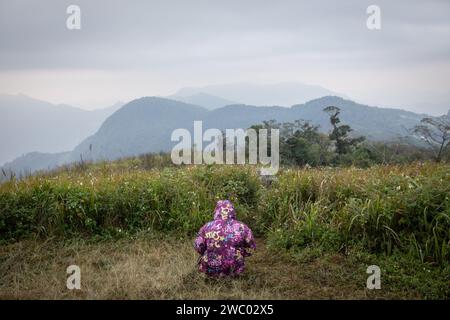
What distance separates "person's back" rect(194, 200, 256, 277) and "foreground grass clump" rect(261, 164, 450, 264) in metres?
1.12

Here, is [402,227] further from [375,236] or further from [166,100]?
[166,100]

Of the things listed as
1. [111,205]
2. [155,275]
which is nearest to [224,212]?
[155,275]

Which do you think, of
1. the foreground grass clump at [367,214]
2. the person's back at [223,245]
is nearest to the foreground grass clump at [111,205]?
the foreground grass clump at [367,214]

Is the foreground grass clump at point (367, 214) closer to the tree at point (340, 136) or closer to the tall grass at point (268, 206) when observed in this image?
the tall grass at point (268, 206)

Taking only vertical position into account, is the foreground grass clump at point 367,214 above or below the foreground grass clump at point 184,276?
above

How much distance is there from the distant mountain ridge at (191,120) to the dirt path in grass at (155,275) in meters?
39.1

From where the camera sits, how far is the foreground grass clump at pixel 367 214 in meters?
5.63

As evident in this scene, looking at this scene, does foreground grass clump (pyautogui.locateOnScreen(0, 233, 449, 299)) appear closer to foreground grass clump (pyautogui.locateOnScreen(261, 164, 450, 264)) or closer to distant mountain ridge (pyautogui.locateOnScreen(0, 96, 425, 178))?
foreground grass clump (pyautogui.locateOnScreen(261, 164, 450, 264))

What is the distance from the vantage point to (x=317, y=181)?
24.2 feet

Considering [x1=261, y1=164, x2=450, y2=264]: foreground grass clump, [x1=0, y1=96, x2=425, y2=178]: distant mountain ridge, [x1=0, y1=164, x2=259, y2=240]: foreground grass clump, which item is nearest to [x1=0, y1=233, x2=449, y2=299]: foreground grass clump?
[x1=261, y1=164, x2=450, y2=264]: foreground grass clump

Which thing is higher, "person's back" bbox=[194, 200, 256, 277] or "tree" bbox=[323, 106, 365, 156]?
"tree" bbox=[323, 106, 365, 156]

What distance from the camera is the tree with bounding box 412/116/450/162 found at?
1338 cm
